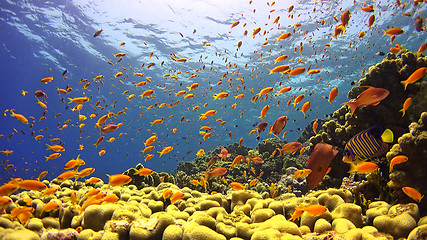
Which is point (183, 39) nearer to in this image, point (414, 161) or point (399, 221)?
point (414, 161)

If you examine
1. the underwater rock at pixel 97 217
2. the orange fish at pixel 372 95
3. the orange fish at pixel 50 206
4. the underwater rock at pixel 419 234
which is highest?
the orange fish at pixel 372 95

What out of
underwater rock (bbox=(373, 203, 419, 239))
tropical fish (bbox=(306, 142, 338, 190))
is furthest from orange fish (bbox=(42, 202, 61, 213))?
underwater rock (bbox=(373, 203, 419, 239))

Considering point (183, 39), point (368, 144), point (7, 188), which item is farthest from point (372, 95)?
point (183, 39)

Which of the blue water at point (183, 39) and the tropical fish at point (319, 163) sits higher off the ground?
the blue water at point (183, 39)

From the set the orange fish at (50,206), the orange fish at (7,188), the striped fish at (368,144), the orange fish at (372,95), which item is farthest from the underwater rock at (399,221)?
the orange fish at (7,188)

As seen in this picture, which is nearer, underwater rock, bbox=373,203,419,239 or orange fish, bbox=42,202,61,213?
underwater rock, bbox=373,203,419,239

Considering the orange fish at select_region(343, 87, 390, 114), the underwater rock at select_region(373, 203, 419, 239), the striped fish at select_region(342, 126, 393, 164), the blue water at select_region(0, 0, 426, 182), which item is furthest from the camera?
the blue water at select_region(0, 0, 426, 182)

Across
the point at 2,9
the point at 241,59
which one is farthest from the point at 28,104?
the point at 241,59

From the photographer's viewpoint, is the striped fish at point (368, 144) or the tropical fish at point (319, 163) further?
the tropical fish at point (319, 163)

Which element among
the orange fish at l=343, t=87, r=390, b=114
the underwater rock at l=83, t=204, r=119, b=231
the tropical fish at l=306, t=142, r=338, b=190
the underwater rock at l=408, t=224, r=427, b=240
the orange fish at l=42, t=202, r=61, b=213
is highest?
the orange fish at l=343, t=87, r=390, b=114

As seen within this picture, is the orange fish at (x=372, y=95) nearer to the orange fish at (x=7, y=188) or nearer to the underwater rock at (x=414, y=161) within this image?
the underwater rock at (x=414, y=161)

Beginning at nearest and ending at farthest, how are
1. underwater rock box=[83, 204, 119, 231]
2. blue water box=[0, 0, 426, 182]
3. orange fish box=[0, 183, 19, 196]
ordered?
underwater rock box=[83, 204, 119, 231] < orange fish box=[0, 183, 19, 196] < blue water box=[0, 0, 426, 182]

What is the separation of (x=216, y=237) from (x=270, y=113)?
42495 millimetres

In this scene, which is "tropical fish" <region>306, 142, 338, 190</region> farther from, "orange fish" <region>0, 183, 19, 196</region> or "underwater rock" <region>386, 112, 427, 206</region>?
"orange fish" <region>0, 183, 19, 196</region>
